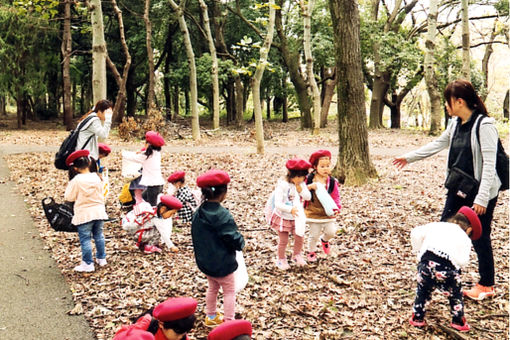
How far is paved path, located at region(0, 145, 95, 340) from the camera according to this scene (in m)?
4.04

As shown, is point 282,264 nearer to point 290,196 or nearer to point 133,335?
point 290,196

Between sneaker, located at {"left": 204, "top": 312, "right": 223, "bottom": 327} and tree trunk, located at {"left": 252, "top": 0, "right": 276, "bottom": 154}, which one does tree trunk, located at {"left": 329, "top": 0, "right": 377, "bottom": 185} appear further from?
sneaker, located at {"left": 204, "top": 312, "right": 223, "bottom": 327}

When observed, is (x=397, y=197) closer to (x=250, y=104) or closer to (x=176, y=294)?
(x=176, y=294)

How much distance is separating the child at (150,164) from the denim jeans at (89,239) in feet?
5.09

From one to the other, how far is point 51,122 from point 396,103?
2416 centimetres

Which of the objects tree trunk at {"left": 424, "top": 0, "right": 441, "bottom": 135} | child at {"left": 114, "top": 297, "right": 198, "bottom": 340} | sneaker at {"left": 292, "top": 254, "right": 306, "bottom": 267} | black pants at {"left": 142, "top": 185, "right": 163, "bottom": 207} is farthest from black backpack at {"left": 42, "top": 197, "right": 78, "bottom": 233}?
Result: tree trunk at {"left": 424, "top": 0, "right": 441, "bottom": 135}

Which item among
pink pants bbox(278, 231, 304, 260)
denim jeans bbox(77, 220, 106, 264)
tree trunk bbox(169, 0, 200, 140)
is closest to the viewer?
pink pants bbox(278, 231, 304, 260)

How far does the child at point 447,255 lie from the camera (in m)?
3.74

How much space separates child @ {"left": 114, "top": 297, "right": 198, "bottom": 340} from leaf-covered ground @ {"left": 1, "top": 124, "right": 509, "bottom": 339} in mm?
1559

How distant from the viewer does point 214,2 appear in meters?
25.2

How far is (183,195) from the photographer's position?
23.4 ft

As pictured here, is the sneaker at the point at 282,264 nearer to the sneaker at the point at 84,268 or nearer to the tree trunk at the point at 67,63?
the sneaker at the point at 84,268

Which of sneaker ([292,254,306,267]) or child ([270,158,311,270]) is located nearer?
child ([270,158,311,270])

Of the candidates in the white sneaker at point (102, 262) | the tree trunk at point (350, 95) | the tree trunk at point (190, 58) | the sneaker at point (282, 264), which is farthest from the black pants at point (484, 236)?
the tree trunk at point (190, 58)
